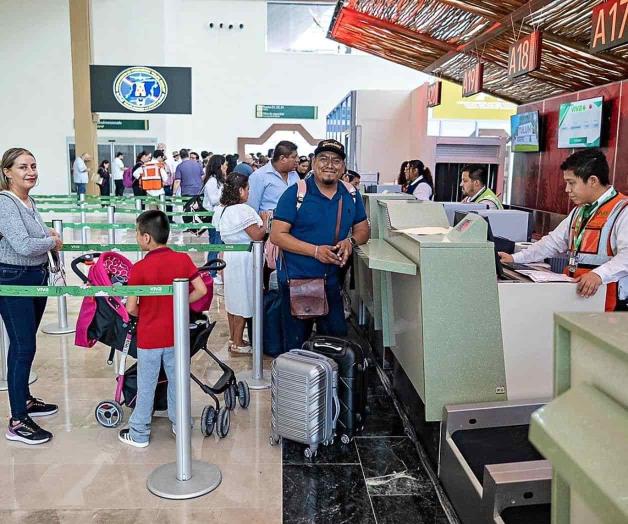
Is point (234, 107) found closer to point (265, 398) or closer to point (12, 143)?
point (12, 143)

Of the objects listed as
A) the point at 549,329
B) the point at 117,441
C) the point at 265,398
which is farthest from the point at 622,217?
the point at 117,441

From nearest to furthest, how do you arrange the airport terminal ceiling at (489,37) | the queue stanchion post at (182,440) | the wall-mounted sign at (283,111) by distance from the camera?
1. the queue stanchion post at (182,440)
2. the airport terminal ceiling at (489,37)
3. the wall-mounted sign at (283,111)

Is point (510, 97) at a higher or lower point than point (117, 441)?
higher

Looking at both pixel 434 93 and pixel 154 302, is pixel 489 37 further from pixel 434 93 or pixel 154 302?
pixel 154 302

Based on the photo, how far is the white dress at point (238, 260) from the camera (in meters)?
4.52

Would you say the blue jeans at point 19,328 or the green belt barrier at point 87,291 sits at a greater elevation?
the green belt barrier at point 87,291

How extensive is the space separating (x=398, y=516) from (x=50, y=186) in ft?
68.5

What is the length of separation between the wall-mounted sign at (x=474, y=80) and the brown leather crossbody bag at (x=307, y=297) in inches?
280

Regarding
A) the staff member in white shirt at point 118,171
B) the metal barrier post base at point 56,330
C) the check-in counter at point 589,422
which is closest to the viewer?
the check-in counter at point 589,422

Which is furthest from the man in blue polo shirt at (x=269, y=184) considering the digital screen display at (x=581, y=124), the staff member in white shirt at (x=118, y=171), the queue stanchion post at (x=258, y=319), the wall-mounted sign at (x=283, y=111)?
the wall-mounted sign at (x=283, y=111)

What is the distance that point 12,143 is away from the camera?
20.3 m

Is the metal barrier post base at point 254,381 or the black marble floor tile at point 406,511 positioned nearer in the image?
the black marble floor tile at point 406,511

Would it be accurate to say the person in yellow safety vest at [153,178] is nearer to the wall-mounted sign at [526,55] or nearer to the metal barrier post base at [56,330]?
the metal barrier post base at [56,330]

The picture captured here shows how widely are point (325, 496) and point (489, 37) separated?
9.07 meters
